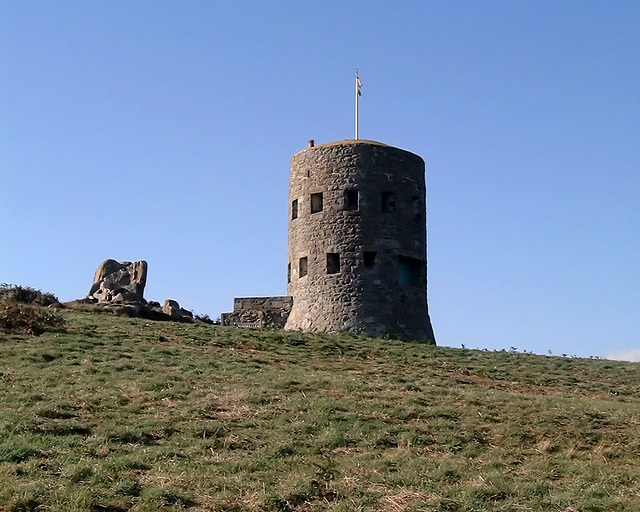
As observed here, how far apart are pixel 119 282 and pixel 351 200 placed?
8.19 m

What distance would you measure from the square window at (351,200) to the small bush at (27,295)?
903 cm

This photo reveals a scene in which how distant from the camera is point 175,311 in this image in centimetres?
2964

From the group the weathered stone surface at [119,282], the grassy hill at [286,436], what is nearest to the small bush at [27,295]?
the weathered stone surface at [119,282]

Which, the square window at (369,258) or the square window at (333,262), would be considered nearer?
the square window at (369,258)

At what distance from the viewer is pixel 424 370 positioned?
2125cm

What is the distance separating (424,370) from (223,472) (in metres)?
10.4

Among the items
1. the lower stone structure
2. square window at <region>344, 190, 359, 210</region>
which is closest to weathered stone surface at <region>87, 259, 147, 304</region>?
the lower stone structure

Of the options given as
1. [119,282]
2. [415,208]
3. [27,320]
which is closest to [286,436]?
[27,320]

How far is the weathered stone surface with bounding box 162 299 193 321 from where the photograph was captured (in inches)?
1151

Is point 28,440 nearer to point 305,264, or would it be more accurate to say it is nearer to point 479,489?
point 479,489

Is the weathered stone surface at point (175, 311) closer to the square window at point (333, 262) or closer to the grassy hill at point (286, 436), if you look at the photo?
the square window at point (333, 262)

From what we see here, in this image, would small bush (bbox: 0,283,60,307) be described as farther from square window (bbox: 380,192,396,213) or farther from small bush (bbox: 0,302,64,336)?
square window (bbox: 380,192,396,213)

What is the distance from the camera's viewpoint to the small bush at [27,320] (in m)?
22.0

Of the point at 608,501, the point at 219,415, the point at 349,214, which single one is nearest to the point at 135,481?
the point at 219,415
